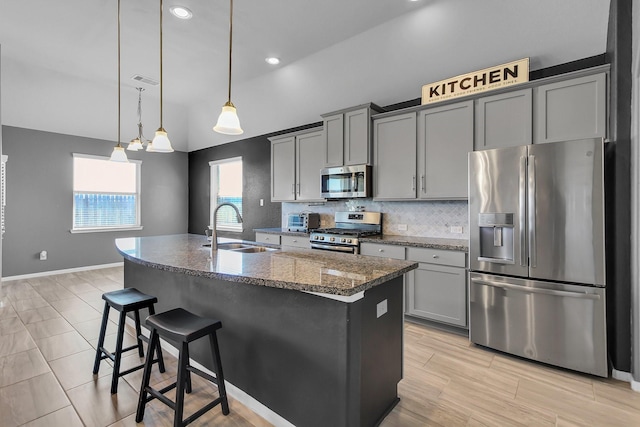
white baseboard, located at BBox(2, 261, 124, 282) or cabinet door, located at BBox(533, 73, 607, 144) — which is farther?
white baseboard, located at BBox(2, 261, 124, 282)

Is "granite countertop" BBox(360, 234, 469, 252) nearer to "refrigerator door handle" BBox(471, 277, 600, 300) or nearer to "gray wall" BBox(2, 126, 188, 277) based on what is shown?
"refrigerator door handle" BBox(471, 277, 600, 300)

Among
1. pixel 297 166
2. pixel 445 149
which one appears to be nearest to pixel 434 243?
pixel 445 149

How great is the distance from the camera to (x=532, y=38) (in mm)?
3025

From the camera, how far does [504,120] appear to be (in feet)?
9.67

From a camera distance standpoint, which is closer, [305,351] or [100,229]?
[305,351]

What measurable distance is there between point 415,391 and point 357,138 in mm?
2876

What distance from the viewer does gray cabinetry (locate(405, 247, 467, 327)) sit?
3.00 metres

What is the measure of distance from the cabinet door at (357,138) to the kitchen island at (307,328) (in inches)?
79.1

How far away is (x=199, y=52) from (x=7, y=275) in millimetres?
4854

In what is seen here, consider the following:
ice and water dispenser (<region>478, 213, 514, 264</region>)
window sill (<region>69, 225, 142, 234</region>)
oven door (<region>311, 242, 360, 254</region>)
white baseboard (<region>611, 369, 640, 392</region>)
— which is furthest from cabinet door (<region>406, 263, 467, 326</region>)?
window sill (<region>69, 225, 142, 234</region>)

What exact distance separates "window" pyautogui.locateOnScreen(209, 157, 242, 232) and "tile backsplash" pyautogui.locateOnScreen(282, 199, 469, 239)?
8.68 ft

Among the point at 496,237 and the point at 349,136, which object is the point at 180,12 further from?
the point at 496,237

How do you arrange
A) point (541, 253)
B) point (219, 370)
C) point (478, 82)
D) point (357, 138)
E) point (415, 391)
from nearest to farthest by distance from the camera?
point (219, 370)
point (415, 391)
point (541, 253)
point (478, 82)
point (357, 138)

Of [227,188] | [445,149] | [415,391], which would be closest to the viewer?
[415,391]
